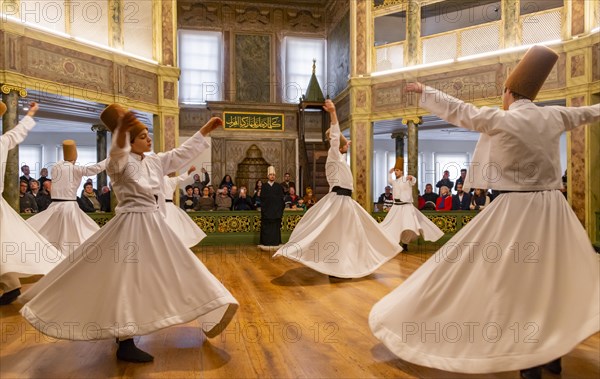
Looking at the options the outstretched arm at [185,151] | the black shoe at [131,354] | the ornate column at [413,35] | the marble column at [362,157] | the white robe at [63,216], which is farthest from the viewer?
the marble column at [362,157]

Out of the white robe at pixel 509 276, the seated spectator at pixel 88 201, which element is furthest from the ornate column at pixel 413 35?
the white robe at pixel 509 276

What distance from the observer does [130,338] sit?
2744mm

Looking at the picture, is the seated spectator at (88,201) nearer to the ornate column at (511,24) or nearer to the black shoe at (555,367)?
the black shoe at (555,367)

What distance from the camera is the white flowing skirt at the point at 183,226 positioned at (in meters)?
7.90

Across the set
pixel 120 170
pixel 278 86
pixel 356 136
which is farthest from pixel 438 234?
pixel 278 86

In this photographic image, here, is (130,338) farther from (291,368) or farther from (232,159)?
(232,159)

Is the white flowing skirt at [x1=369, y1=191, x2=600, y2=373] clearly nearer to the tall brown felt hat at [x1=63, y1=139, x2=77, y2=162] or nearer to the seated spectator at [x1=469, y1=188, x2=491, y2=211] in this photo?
the tall brown felt hat at [x1=63, y1=139, x2=77, y2=162]

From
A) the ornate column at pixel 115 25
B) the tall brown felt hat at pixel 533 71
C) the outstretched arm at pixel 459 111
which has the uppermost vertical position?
the ornate column at pixel 115 25

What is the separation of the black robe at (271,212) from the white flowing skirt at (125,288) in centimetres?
618

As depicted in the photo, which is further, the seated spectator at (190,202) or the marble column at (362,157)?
the marble column at (362,157)

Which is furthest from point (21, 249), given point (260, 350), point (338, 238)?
point (338, 238)

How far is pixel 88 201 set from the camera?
9.05 m

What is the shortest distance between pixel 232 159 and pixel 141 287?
450 inches

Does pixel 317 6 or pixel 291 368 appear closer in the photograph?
pixel 291 368
